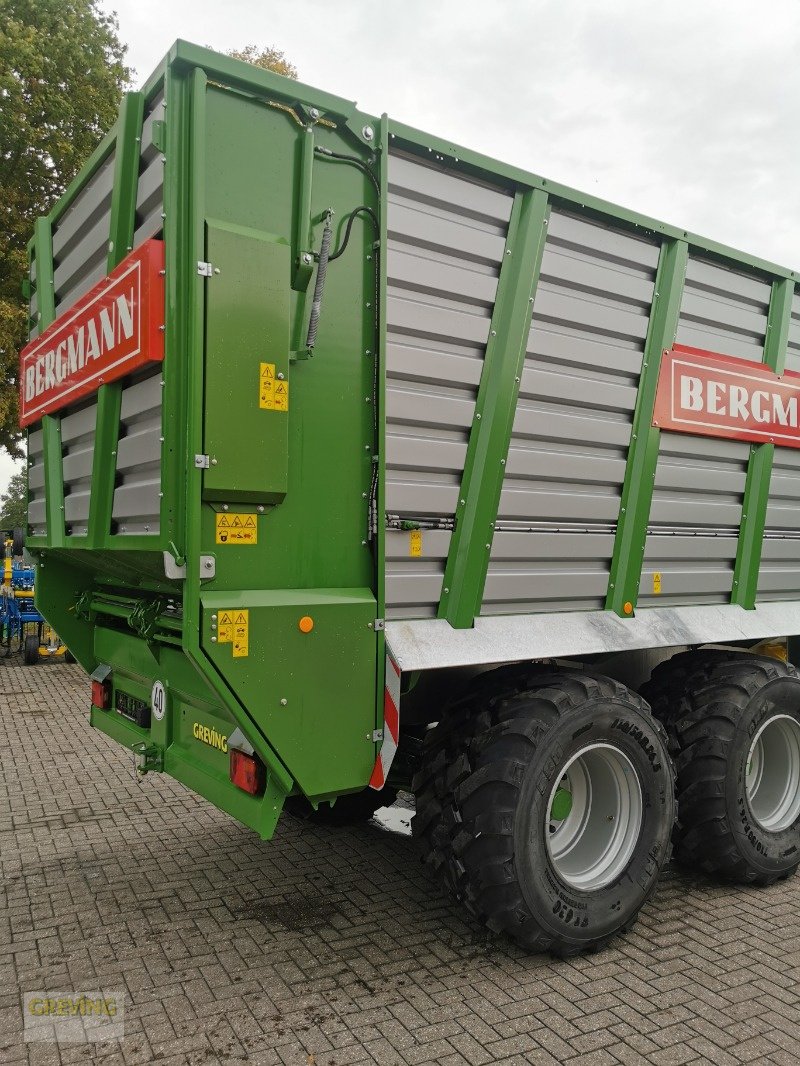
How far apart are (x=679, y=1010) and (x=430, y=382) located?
2558mm

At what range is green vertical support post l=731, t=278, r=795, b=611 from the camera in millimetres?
4699

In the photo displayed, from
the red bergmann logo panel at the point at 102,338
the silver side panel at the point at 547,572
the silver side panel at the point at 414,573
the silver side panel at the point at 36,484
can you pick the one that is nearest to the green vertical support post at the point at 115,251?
the red bergmann logo panel at the point at 102,338

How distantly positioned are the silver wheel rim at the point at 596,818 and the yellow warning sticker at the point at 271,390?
1.95 meters

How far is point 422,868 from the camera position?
444 cm

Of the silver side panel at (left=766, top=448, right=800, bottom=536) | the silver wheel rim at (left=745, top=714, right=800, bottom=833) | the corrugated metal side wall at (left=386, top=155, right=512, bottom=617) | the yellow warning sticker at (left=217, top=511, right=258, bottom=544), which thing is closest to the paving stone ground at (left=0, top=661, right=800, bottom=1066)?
the silver wheel rim at (left=745, top=714, right=800, bottom=833)

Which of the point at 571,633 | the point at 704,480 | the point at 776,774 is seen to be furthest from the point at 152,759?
the point at 776,774

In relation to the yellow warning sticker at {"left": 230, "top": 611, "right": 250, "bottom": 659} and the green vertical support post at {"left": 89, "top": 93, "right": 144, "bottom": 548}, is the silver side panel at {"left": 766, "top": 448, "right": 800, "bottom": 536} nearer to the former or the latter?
the yellow warning sticker at {"left": 230, "top": 611, "right": 250, "bottom": 659}

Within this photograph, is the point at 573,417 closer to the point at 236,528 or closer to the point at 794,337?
the point at 236,528

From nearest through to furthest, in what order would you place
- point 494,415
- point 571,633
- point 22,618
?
1. point 494,415
2. point 571,633
3. point 22,618

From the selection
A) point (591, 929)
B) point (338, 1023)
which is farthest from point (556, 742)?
point (338, 1023)

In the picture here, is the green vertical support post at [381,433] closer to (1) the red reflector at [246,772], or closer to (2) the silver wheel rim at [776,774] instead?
(1) the red reflector at [246,772]

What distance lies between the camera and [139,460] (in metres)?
3.22

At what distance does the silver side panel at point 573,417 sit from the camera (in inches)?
145

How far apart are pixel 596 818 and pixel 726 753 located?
79 centimetres
